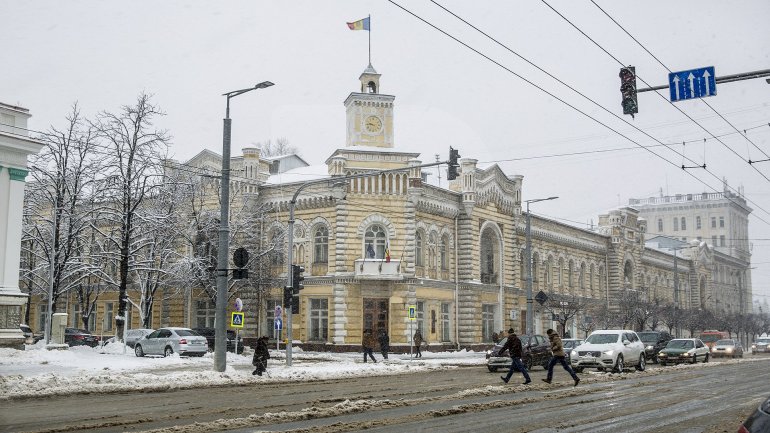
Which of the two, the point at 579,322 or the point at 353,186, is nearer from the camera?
the point at 353,186

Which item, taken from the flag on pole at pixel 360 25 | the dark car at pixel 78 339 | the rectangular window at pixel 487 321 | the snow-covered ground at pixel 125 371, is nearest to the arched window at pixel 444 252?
the rectangular window at pixel 487 321

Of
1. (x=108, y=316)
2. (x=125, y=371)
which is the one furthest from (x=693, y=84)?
(x=108, y=316)

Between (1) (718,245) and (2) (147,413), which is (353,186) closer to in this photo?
(2) (147,413)

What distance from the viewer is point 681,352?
122ft

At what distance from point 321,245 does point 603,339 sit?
20.3 meters

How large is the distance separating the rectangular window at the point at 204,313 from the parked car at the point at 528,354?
76.3ft

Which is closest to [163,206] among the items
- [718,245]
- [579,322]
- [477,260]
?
[477,260]

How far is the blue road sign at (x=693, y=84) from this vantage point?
17.2 meters

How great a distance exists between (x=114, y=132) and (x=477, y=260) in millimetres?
24264

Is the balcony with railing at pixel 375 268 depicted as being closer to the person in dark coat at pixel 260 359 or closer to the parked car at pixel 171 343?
Result: the parked car at pixel 171 343

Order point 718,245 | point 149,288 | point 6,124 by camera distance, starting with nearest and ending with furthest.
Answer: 1. point 6,124
2. point 149,288
3. point 718,245

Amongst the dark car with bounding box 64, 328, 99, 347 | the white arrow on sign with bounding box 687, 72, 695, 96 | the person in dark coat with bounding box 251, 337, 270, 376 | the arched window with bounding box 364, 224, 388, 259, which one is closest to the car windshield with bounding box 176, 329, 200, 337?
the person in dark coat with bounding box 251, 337, 270, 376

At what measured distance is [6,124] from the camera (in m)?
30.6

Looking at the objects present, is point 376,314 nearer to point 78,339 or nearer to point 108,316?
point 78,339
